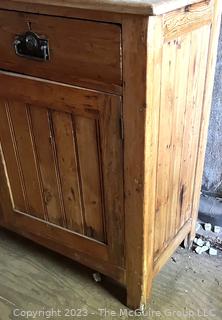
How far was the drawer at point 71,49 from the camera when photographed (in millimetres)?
891

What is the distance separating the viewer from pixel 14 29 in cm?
101

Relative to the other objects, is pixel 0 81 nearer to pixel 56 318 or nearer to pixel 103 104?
pixel 103 104

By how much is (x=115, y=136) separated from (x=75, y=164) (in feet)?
0.63

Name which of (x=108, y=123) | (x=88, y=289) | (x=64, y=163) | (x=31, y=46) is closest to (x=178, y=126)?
(x=108, y=123)

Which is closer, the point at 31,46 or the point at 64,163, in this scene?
the point at 31,46

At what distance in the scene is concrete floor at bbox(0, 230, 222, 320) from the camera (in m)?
1.30

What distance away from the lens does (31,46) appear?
1.00 meters

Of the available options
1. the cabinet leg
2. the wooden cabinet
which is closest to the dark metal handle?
the wooden cabinet

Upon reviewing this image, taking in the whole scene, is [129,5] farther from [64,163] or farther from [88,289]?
[88,289]

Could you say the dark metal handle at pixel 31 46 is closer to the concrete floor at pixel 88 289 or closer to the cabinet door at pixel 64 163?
the cabinet door at pixel 64 163

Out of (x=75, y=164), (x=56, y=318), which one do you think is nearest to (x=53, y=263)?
(x=56, y=318)

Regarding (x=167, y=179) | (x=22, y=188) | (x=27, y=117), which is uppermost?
(x=27, y=117)

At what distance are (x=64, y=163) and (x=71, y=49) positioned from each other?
344 mm

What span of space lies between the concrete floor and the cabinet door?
15 centimetres
